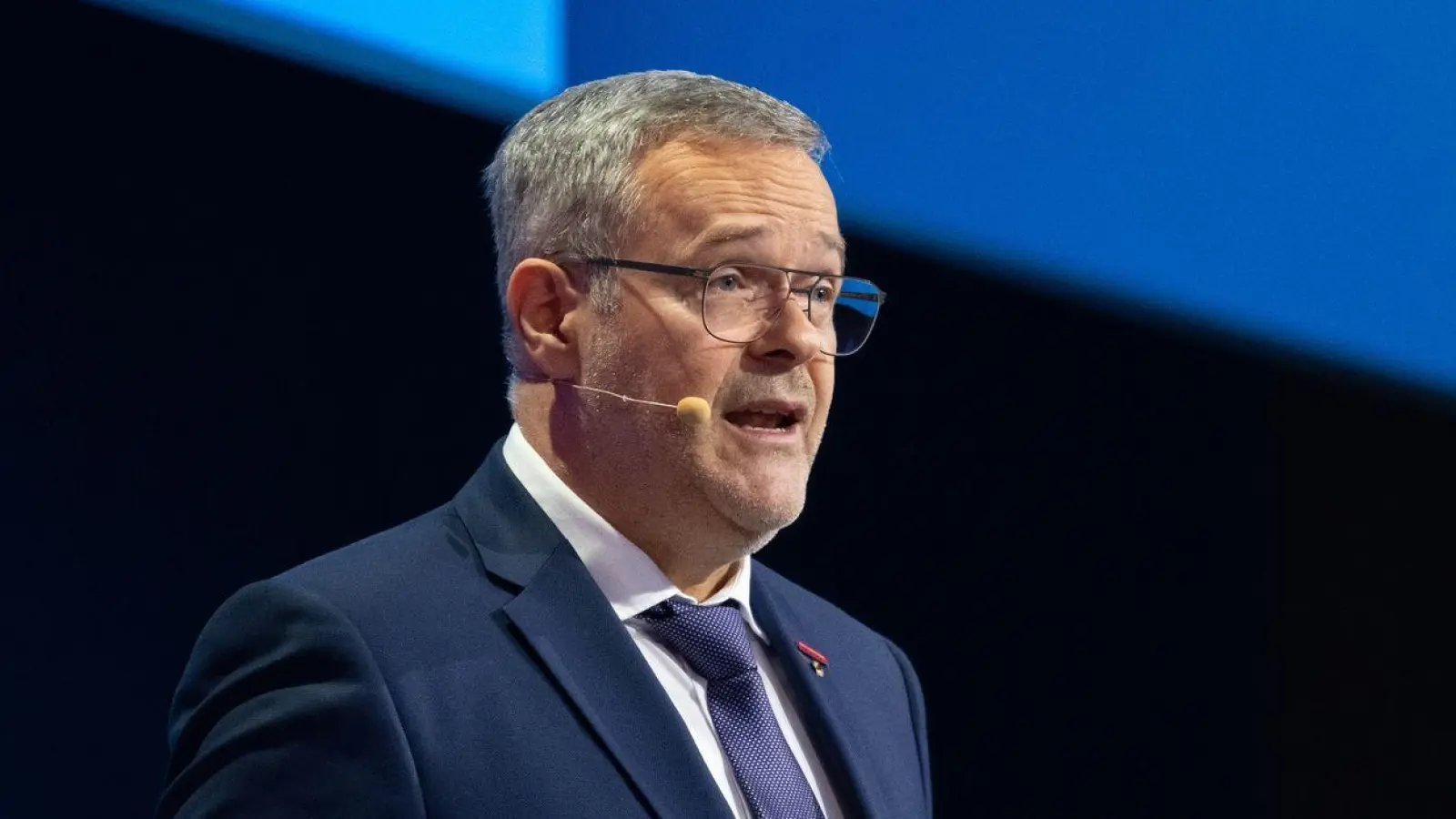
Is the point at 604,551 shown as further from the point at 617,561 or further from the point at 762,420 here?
the point at 762,420

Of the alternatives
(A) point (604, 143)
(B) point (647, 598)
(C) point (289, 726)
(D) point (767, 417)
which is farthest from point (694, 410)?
(C) point (289, 726)

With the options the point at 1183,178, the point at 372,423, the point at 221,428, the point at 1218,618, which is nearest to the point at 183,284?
the point at 221,428

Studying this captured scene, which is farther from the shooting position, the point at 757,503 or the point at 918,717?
the point at 918,717

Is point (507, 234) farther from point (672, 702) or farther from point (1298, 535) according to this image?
point (1298, 535)

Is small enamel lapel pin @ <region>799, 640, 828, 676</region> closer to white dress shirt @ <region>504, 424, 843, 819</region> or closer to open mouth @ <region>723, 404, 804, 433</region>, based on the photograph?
white dress shirt @ <region>504, 424, 843, 819</region>

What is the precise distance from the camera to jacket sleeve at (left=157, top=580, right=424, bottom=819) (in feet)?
4.63

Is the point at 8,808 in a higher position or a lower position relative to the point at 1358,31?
lower

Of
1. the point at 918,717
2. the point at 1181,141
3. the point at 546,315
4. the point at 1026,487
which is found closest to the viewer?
the point at 546,315

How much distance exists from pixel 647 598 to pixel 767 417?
24cm

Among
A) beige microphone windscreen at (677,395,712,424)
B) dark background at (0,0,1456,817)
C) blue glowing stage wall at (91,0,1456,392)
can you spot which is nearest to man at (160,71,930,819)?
beige microphone windscreen at (677,395,712,424)

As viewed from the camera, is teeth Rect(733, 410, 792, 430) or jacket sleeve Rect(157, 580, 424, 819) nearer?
jacket sleeve Rect(157, 580, 424, 819)

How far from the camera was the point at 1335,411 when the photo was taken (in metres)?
2.95

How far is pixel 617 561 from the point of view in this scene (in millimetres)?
1708

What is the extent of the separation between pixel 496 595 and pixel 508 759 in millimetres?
198
